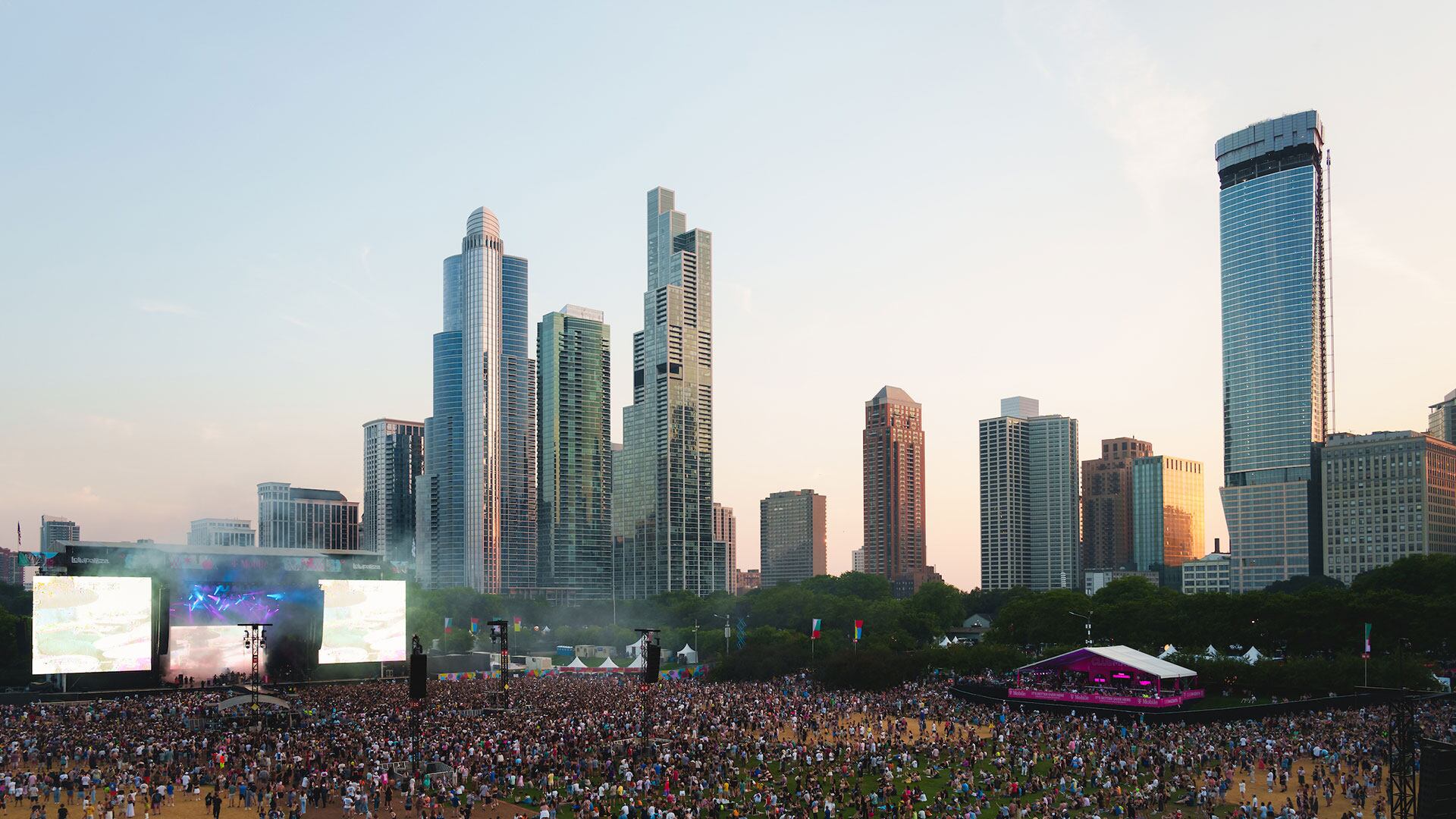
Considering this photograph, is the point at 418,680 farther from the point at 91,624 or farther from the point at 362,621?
the point at 362,621

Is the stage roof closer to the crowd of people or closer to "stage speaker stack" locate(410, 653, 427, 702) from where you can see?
the crowd of people

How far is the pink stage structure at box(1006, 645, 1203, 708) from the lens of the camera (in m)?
63.2

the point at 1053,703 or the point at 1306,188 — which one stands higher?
the point at 1306,188

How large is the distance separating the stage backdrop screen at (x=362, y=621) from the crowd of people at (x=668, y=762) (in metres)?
16.6

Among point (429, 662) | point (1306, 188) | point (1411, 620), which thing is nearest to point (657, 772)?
point (429, 662)

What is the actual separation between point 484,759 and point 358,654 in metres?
40.8

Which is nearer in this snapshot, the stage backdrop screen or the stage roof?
the stage roof

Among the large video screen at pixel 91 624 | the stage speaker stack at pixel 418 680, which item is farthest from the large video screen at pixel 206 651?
the stage speaker stack at pixel 418 680

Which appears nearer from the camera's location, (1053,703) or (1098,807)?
(1098,807)

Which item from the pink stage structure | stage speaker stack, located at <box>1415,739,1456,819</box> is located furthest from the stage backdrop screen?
stage speaker stack, located at <box>1415,739,1456,819</box>

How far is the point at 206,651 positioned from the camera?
79000 millimetres

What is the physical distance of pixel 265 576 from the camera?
81.8 metres

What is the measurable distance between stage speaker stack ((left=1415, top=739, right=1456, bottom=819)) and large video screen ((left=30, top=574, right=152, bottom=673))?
231ft

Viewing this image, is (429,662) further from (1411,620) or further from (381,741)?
(1411,620)
